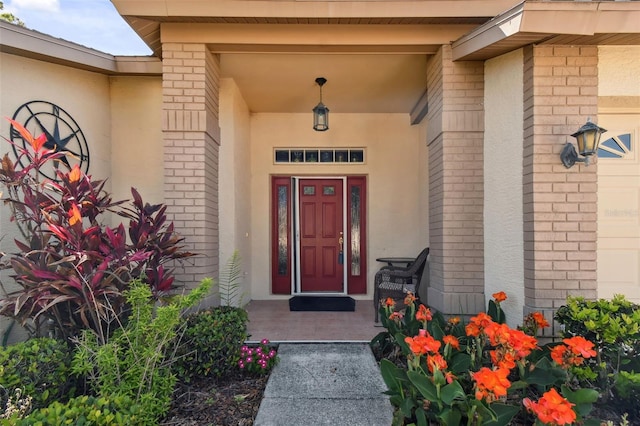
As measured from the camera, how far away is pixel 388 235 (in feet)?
17.1

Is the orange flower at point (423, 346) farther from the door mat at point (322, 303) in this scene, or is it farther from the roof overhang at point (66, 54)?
the roof overhang at point (66, 54)

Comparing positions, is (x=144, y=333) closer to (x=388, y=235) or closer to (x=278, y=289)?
(x=278, y=289)

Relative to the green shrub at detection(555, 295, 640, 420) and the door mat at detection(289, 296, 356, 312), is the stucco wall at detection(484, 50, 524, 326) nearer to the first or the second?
the green shrub at detection(555, 295, 640, 420)

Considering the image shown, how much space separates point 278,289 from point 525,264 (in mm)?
3438

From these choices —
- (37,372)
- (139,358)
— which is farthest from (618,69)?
(37,372)

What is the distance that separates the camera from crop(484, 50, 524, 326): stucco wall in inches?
117

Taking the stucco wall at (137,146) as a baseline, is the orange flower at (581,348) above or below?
below

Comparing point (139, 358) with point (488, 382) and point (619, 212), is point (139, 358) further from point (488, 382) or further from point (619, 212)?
point (619, 212)

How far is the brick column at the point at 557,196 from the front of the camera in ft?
9.15

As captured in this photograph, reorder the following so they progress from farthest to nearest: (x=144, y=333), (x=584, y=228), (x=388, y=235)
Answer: (x=388, y=235), (x=584, y=228), (x=144, y=333)

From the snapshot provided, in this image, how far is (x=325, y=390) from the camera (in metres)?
2.37

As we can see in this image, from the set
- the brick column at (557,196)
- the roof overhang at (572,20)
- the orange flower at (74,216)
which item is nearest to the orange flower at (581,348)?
the brick column at (557,196)

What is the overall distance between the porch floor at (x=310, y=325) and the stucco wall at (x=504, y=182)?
132cm

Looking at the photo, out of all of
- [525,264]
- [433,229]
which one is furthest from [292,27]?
[525,264]
